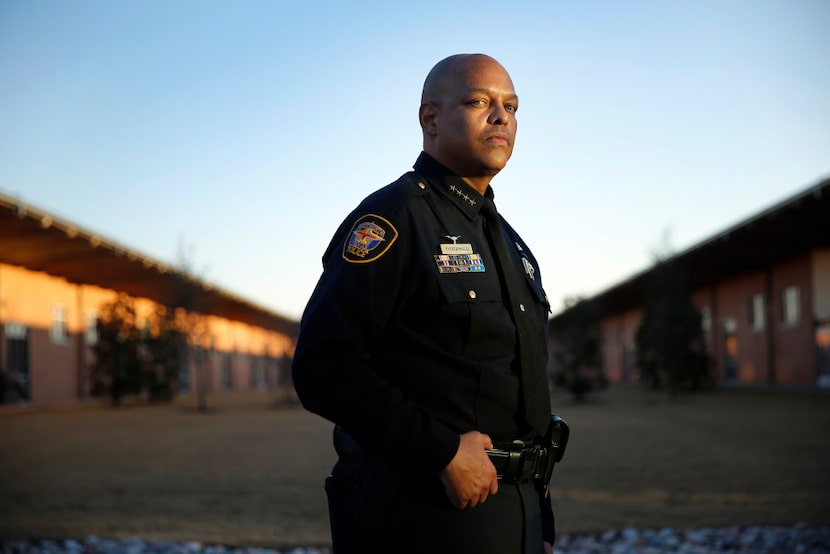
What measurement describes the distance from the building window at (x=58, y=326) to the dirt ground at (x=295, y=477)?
11754mm

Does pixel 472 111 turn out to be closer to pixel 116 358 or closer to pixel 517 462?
pixel 517 462

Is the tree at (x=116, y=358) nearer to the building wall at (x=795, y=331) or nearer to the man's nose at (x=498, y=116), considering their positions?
the building wall at (x=795, y=331)

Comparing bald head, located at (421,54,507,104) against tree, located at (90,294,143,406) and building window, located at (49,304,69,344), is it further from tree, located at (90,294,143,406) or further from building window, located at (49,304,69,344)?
building window, located at (49,304,69,344)

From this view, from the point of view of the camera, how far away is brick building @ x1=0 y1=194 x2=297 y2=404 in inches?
919

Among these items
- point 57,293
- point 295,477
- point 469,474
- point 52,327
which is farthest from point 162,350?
point 469,474

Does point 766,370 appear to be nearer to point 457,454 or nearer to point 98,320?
point 98,320

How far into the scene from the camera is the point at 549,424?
2.08m

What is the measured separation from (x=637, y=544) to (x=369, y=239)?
14.8ft

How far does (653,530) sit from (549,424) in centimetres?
437

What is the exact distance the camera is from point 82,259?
27219mm

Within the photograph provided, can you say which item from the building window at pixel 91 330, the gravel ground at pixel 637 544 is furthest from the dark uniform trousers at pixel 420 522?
the building window at pixel 91 330

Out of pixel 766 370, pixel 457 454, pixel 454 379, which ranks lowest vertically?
pixel 766 370

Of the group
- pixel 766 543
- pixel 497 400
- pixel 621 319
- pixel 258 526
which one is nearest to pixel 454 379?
pixel 497 400

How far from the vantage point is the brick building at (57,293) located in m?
23.3
